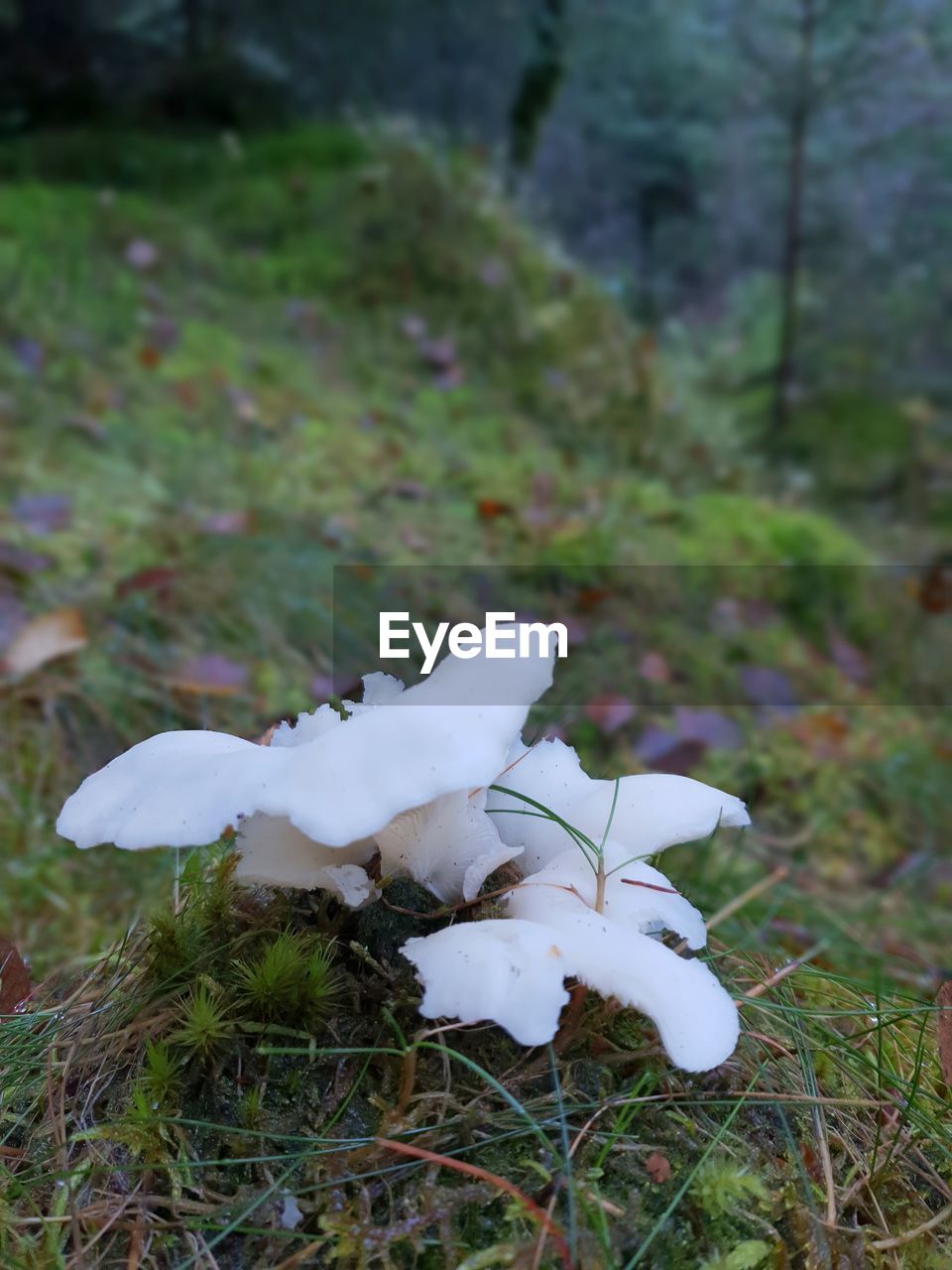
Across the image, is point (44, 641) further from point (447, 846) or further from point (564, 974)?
point (564, 974)

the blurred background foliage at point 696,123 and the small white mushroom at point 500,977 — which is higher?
the blurred background foliage at point 696,123

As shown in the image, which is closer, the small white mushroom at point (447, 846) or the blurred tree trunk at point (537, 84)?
the small white mushroom at point (447, 846)

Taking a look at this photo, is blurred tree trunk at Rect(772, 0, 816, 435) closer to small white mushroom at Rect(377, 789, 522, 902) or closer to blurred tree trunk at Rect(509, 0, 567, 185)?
blurred tree trunk at Rect(509, 0, 567, 185)

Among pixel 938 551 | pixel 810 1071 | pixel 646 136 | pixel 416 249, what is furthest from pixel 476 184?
pixel 810 1071

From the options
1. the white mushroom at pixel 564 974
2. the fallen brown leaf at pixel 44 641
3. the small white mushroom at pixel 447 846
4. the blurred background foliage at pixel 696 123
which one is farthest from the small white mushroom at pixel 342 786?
the blurred background foliage at pixel 696 123

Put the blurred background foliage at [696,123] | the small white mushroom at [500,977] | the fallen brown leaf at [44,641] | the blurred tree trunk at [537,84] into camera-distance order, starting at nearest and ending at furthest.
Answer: the small white mushroom at [500,977] → the fallen brown leaf at [44,641] → the blurred background foliage at [696,123] → the blurred tree trunk at [537,84]

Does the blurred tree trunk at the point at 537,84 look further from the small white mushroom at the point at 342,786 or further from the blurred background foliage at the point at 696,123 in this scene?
the small white mushroom at the point at 342,786

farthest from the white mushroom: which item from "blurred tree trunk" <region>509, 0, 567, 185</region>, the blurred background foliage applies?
"blurred tree trunk" <region>509, 0, 567, 185</region>

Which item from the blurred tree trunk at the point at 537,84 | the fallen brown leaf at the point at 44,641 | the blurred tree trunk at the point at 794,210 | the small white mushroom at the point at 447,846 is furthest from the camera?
the blurred tree trunk at the point at 537,84
